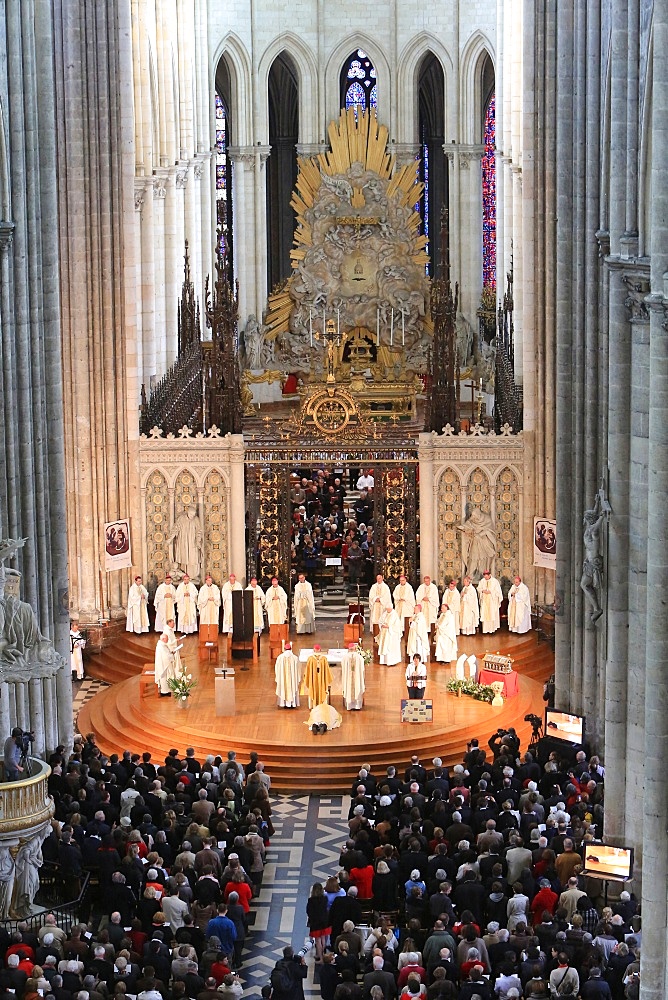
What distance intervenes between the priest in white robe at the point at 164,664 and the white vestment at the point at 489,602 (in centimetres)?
702

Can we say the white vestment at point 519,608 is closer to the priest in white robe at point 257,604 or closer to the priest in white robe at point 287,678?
the priest in white robe at point 257,604

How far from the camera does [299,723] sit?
112ft

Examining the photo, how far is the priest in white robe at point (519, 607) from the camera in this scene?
130 feet

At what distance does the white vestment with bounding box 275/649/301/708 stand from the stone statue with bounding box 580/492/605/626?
6984mm

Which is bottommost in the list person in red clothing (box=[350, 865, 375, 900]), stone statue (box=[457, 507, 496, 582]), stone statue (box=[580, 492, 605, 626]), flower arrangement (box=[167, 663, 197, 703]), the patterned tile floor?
the patterned tile floor

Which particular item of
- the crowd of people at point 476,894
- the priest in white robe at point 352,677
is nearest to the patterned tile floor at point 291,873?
the crowd of people at point 476,894

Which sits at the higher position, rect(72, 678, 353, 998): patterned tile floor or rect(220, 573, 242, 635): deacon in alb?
rect(220, 573, 242, 635): deacon in alb

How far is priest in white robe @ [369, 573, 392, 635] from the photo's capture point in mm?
38156

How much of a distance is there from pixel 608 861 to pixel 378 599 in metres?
13.0

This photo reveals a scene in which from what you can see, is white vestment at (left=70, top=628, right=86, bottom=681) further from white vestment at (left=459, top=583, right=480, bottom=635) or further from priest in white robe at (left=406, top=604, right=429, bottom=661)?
white vestment at (left=459, top=583, right=480, bottom=635)

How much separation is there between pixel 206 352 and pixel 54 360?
10745 millimetres

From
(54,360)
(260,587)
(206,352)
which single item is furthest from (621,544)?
(206,352)

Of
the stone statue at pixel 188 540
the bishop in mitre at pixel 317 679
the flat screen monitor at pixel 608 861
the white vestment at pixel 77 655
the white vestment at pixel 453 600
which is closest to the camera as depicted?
the flat screen monitor at pixel 608 861

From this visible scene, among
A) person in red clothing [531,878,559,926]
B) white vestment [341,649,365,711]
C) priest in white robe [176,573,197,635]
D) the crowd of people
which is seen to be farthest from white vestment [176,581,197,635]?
person in red clothing [531,878,559,926]
